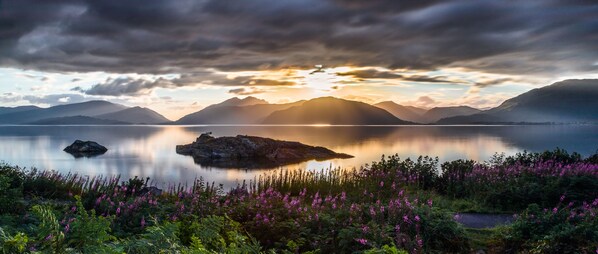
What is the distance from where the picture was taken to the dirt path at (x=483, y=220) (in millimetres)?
11078

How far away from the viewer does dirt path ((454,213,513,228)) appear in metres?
11.1

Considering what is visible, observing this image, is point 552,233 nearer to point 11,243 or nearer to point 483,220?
point 483,220

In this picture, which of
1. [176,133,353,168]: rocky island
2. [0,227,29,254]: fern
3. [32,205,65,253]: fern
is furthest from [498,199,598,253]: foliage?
[176,133,353,168]: rocky island

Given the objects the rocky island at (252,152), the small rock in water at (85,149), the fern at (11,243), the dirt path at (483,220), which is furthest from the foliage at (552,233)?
the small rock in water at (85,149)

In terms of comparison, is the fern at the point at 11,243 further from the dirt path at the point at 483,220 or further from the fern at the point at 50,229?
the dirt path at the point at 483,220

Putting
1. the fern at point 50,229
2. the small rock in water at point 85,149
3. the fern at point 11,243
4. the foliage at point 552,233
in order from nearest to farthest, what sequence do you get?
1. the fern at point 11,243
2. the fern at point 50,229
3. the foliage at point 552,233
4. the small rock in water at point 85,149

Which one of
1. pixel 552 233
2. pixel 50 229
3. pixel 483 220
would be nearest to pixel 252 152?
pixel 483 220

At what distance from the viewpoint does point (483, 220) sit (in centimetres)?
1171

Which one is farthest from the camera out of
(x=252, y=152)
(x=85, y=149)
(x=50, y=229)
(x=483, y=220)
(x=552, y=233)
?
(x=85, y=149)

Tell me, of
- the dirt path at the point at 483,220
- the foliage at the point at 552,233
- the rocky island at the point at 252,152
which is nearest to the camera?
the foliage at the point at 552,233

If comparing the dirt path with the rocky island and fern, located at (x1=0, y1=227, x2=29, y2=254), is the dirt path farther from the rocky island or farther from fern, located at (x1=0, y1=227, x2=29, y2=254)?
the rocky island

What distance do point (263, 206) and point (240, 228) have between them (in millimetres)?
1324

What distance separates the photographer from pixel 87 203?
31.7 ft

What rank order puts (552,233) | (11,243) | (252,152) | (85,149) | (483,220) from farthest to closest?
(85,149) → (252,152) → (483,220) → (552,233) → (11,243)
